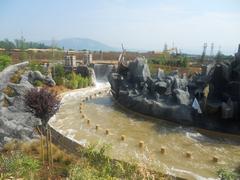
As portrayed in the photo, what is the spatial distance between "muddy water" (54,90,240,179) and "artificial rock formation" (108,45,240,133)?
0.71 m

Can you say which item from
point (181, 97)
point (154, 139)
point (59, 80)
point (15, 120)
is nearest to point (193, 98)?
point (181, 97)

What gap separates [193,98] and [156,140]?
594 cm

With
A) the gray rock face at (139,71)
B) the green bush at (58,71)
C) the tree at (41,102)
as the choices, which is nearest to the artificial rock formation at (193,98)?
the gray rock face at (139,71)

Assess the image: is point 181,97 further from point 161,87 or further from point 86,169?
point 86,169

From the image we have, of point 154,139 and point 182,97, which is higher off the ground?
point 182,97

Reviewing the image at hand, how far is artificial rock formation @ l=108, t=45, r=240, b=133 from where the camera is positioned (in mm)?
15805

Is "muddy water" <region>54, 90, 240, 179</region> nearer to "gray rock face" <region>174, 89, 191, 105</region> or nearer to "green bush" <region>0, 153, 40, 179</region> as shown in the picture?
"gray rock face" <region>174, 89, 191, 105</region>

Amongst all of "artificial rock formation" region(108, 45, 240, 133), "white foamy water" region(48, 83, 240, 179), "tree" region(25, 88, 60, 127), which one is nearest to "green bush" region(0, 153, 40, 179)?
"tree" region(25, 88, 60, 127)

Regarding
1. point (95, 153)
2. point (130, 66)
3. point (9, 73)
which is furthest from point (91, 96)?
point (95, 153)

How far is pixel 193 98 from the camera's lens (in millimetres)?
18672

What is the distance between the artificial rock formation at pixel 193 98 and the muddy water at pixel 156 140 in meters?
0.71

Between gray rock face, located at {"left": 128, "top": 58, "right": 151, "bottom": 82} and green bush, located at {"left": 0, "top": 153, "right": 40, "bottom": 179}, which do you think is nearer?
green bush, located at {"left": 0, "top": 153, "right": 40, "bottom": 179}

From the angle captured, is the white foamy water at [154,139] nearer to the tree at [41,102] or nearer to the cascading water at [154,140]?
the cascading water at [154,140]

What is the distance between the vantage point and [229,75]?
Result: 55.9 feet
